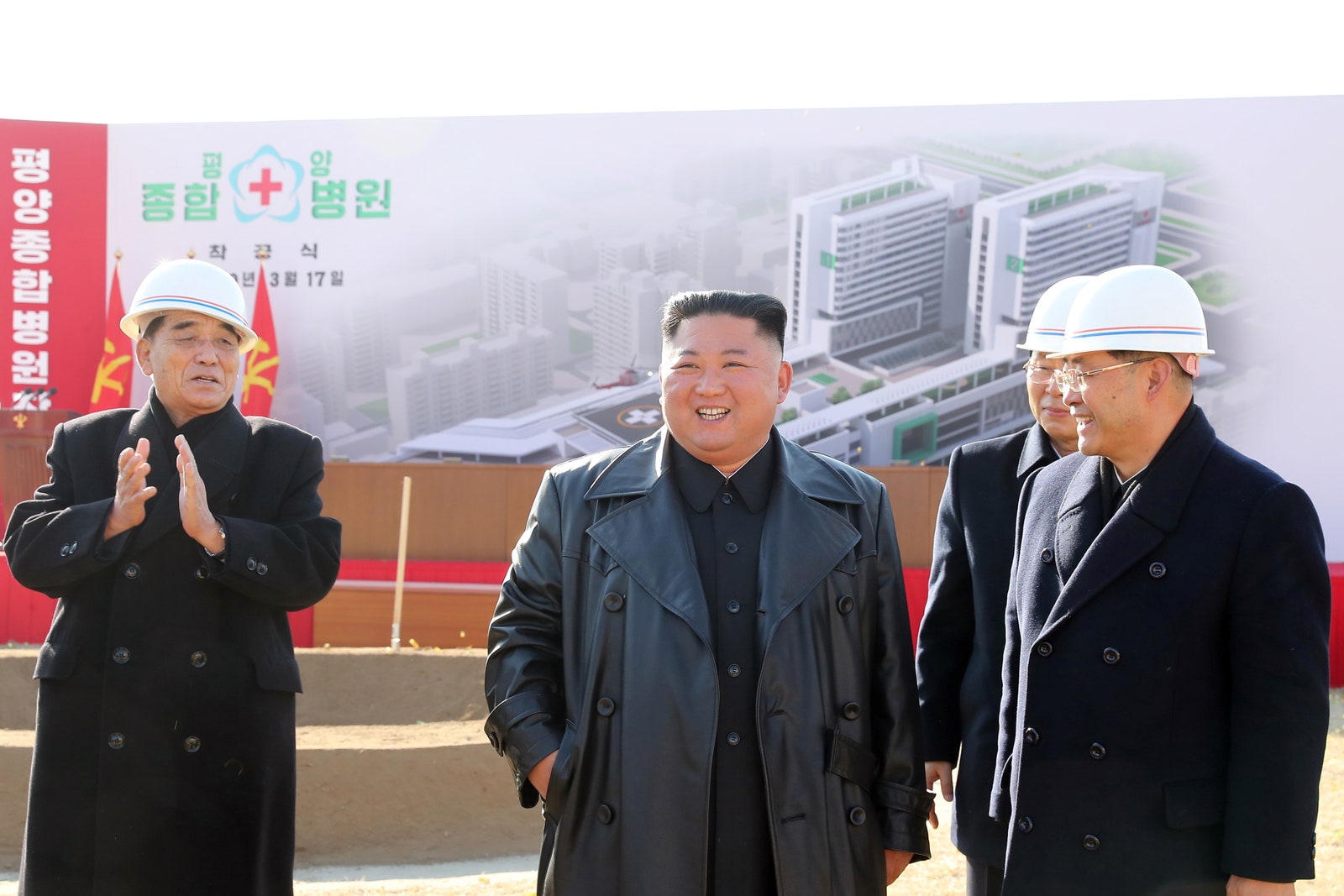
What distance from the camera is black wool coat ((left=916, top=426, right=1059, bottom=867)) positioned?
244 cm

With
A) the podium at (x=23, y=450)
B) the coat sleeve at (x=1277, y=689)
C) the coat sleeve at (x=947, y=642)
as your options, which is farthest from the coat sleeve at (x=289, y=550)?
the podium at (x=23, y=450)

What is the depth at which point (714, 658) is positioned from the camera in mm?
2008

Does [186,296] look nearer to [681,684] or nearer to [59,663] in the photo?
[59,663]

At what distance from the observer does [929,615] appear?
2.62m

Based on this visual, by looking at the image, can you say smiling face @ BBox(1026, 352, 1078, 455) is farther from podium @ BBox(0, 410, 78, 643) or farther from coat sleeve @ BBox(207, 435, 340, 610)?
podium @ BBox(0, 410, 78, 643)

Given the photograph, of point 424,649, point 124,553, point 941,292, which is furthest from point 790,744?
point 941,292

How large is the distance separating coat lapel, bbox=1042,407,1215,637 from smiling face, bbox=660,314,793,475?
60 centimetres

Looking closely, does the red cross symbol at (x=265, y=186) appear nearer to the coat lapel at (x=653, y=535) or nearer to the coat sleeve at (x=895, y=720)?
the coat lapel at (x=653, y=535)

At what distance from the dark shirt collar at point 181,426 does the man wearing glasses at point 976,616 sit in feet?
5.44

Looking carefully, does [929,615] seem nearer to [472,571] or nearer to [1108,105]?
[472,571]

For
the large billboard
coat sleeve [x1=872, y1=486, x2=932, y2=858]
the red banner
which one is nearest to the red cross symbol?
the large billboard

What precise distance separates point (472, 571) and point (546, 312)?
3.16 meters

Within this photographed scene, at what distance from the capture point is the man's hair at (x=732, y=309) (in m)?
2.16

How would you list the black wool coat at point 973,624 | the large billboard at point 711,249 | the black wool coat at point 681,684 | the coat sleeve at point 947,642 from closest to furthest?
the black wool coat at point 681,684
the black wool coat at point 973,624
the coat sleeve at point 947,642
the large billboard at point 711,249
